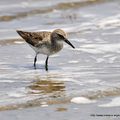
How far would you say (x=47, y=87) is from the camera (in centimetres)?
930

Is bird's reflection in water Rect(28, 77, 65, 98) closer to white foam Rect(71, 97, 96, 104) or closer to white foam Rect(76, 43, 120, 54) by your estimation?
white foam Rect(71, 97, 96, 104)

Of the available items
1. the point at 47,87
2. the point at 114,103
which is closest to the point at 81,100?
the point at 114,103

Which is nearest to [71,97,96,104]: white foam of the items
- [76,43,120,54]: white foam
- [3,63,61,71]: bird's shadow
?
[3,63,61,71]: bird's shadow

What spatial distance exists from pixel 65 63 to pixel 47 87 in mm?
1650

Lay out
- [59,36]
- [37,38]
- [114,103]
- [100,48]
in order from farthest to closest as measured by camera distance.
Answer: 1. [100,48]
2. [37,38]
3. [59,36]
4. [114,103]

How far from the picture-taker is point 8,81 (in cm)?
957

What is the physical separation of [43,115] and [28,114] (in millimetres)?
196

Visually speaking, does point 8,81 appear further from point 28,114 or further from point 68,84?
point 28,114

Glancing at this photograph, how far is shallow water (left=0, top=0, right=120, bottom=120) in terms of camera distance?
8.45 meters

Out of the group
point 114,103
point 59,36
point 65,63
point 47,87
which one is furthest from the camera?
point 65,63

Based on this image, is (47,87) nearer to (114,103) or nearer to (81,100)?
(81,100)

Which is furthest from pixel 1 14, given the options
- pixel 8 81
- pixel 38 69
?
pixel 8 81

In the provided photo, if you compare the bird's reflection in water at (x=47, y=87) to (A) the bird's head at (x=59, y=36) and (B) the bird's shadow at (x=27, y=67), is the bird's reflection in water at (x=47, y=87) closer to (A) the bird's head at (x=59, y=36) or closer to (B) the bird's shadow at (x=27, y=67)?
(B) the bird's shadow at (x=27, y=67)

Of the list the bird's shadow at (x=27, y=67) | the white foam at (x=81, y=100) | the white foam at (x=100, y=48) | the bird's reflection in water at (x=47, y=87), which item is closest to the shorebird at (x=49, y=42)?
the bird's shadow at (x=27, y=67)
